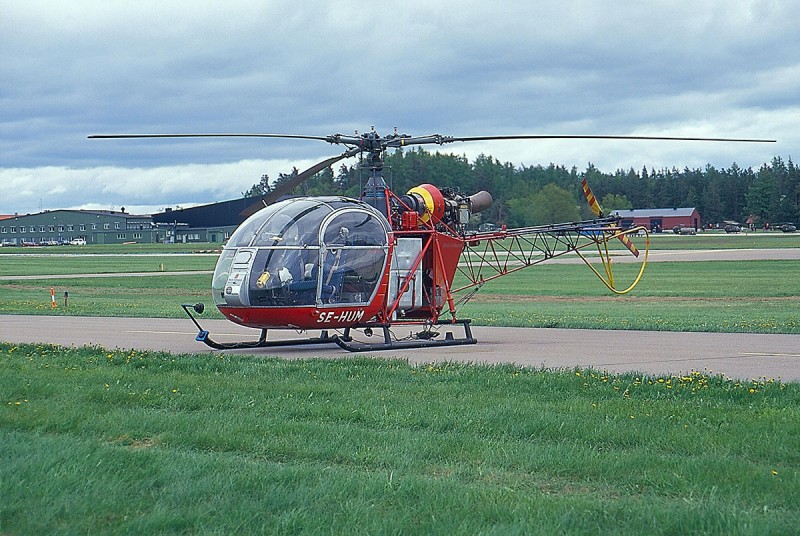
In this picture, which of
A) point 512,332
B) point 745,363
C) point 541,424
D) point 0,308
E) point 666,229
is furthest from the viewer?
point 666,229

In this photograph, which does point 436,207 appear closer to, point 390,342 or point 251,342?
point 390,342

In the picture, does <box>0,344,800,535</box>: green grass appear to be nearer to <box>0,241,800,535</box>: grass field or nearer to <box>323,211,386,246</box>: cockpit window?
<box>0,241,800,535</box>: grass field

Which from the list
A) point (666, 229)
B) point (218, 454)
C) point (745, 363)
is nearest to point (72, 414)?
point (218, 454)

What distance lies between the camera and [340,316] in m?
16.3

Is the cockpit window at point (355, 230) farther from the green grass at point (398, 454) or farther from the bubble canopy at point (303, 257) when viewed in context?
the green grass at point (398, 454)

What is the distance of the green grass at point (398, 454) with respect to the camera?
6.04 metres

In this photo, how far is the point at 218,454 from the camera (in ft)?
26.0

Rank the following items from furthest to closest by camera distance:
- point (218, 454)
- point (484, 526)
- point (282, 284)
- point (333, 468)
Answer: point (282, 284)
point (218, 454)
point (333, 468)
point (484, 526)

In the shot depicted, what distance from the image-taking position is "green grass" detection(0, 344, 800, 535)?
238 inches

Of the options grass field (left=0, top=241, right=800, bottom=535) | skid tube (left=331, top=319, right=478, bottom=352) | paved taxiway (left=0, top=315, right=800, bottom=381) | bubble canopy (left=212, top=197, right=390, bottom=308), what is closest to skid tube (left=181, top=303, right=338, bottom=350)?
paved taxiway (left=0, top=315, right=800, bottom=381)

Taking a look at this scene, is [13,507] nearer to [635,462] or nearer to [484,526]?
[484,526]

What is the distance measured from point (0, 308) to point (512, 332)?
16.5m

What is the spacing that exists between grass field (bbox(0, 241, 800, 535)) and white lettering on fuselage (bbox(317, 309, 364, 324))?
1.73 meters

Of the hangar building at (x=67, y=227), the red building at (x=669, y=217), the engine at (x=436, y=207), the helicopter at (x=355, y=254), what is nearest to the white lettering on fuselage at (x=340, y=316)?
the helicopter at (x=355, y=254)
